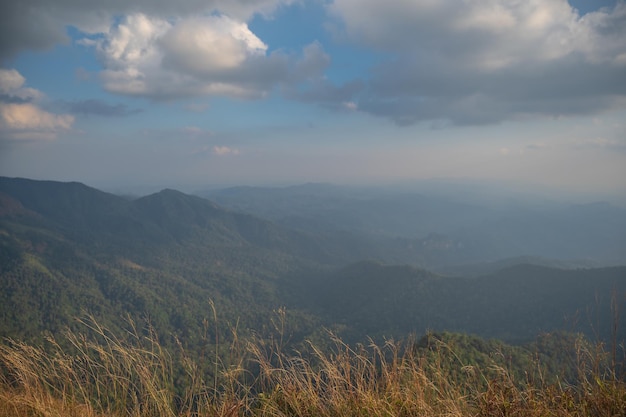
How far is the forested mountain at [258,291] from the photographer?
72.9 m

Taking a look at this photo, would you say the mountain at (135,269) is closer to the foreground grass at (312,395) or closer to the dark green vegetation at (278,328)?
the dark green vegetation at (278,328)

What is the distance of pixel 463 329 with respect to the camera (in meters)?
78.6

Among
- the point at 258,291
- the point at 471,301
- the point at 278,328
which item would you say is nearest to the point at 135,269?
the point at 258,291

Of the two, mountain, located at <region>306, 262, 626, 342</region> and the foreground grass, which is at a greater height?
the foreground grass

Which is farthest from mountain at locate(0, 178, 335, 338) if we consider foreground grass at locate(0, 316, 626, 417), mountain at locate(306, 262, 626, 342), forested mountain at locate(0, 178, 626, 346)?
foreground grass at locate(0, 316, 626, 417)

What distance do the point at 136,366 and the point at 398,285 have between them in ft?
358

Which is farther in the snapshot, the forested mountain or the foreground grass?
the forested mountain

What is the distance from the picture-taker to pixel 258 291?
120 meters

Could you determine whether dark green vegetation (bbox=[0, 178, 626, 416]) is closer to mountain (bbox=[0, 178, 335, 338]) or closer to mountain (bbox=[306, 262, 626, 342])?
mountain (bbox=[306, 262, 626, 342])

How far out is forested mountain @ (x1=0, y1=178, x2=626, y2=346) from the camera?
72.9m

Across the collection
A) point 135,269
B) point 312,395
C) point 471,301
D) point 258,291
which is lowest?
point 258,291

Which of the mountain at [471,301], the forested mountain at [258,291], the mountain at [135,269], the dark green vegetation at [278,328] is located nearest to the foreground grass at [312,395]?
the dark green vegetation at [278,328]

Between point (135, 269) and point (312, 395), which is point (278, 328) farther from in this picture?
point (135, 269)

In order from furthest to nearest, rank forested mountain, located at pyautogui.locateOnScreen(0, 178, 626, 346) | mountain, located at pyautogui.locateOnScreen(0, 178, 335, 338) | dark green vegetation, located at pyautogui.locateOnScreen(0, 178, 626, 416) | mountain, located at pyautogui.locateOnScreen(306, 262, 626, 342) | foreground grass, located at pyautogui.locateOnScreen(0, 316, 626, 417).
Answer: mountain, located at pyautogui.locateOnScreen(0, 178, 335, 338), mountain, located at pyautogui.locateOnScreen(306, 262, 626, 342), forested mountain, located at pyautogui.locateOnScreen(0, 178, 626, 346), dark green vegetation, located at pyautogui.locateOnScreen(0, 178, 626, 416), foreground grass, located at pyautogui.locateOnScreen(0, 316, 626, 417)
